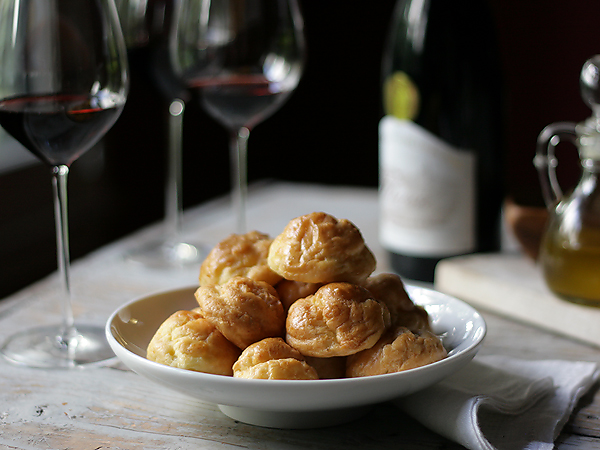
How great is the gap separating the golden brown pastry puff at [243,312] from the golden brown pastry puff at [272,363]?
0.06 feet

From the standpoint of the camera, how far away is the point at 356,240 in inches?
21.7

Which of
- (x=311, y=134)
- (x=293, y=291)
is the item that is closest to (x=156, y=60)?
(x=293, y=291)

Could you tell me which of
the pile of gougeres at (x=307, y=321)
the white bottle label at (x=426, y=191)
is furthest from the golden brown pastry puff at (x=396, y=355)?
the white bottle label at (x=426, y=191)

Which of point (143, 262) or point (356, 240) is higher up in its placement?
point (356, 240)

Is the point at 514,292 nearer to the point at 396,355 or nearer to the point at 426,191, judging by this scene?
the point at 426,191

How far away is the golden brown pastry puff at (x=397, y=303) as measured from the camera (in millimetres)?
571

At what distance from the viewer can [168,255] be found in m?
1.16

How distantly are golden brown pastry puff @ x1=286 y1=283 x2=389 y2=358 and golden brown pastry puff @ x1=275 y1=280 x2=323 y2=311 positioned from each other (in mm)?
36

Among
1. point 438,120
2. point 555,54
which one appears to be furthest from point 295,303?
point 555,54

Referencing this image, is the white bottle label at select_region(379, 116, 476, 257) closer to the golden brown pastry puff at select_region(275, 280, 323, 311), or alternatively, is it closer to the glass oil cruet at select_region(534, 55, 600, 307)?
the glass oil cruet at select_region(534, 55, 600, 307)

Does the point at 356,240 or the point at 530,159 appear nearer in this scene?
the point at 356,240

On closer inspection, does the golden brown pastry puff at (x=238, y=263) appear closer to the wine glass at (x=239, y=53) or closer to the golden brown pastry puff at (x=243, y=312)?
the golden brown pastry puff at (x=243, y=312)

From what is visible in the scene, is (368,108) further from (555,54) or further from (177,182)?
(177,182)

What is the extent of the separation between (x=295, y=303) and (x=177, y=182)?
0.80m
